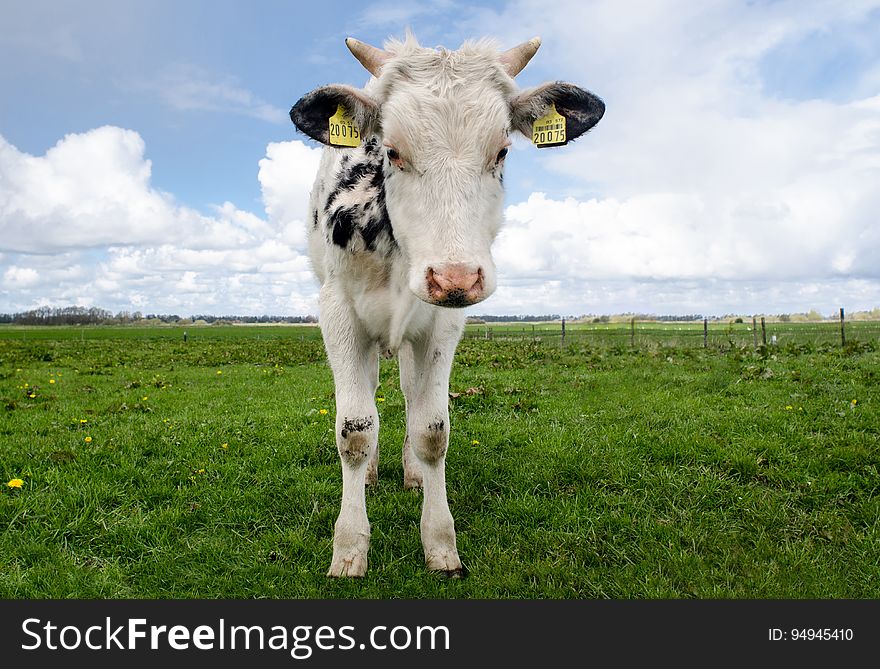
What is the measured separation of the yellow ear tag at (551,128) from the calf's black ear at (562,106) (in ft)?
0.11

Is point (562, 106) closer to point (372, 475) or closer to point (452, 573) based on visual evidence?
point (452, 573)

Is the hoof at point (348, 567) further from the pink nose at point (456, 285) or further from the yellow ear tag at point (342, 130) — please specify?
the yellow ear tag at point (342, 130)

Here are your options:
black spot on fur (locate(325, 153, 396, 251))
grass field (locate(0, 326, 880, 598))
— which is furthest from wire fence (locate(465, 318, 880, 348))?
black spot on fur (locate(325, 153, 396, 251))

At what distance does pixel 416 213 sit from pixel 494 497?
121 inches

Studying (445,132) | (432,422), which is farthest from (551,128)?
(432,422)

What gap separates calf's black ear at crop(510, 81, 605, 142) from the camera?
4391 mm

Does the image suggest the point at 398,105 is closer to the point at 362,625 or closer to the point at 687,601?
the point at 362,625

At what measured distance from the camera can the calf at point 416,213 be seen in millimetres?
3746

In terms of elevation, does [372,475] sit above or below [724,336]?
below

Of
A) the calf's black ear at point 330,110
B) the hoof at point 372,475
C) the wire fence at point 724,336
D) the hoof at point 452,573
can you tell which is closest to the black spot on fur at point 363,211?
the calf's black ear at point 330,110

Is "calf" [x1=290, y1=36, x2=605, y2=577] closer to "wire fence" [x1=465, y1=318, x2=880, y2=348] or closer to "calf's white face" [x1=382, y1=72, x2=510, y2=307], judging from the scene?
"calf's white face" [x1=382, y1=72, x2=510, y2=307]

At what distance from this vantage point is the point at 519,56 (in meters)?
4.75

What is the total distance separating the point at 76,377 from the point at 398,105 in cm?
1388

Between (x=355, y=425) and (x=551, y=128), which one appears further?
(x=355, y=425)
